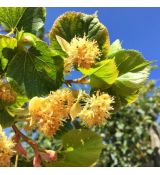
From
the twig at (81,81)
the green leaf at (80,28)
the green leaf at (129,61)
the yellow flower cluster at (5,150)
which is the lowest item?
the yellow flower cluster at (5,150)

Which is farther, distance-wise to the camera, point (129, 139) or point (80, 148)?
point (129, 139)

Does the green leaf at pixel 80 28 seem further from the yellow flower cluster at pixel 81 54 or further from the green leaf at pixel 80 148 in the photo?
the green leaf at pixel 80 148

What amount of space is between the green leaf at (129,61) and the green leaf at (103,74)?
3 cm

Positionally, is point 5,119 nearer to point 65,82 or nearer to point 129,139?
point 65,82

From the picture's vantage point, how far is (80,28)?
72cm

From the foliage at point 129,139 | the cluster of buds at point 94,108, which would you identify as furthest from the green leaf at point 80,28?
the foliage at point 129,139

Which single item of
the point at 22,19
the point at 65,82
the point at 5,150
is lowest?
the point at 5,150

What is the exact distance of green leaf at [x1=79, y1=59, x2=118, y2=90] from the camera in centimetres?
63

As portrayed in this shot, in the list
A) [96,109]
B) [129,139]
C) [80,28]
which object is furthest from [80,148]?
[129,139]

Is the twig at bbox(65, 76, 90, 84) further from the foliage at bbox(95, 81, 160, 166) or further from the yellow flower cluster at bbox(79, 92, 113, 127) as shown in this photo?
the foliage at bbox(95, 81, 160, 166)

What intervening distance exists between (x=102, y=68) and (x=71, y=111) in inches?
3.3

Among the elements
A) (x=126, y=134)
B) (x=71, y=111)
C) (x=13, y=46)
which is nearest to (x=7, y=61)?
(x=13, y=46)

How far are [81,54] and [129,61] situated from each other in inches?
3.1

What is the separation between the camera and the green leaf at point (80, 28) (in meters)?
0.71
